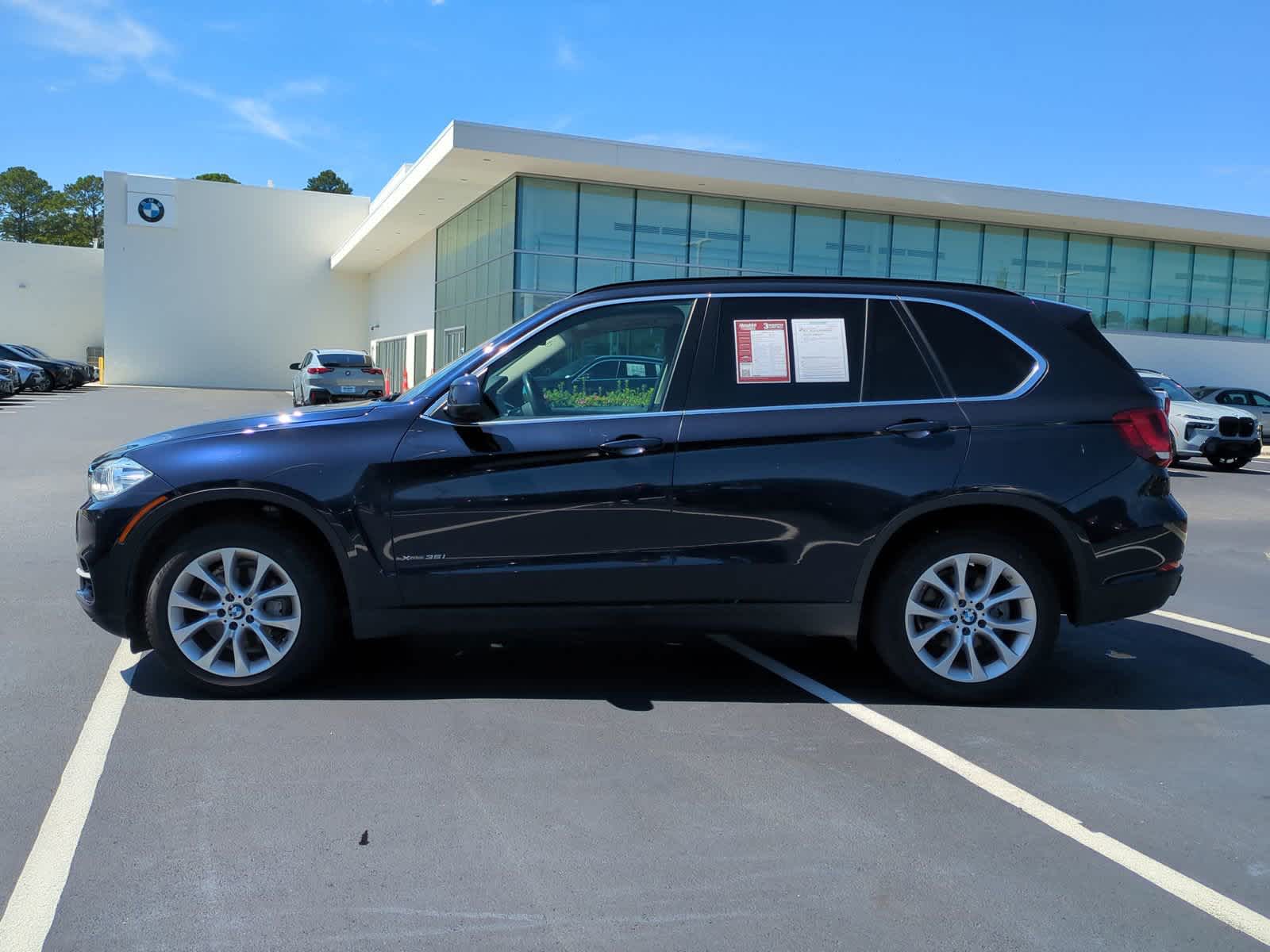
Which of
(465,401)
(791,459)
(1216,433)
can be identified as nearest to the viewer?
(465,401)

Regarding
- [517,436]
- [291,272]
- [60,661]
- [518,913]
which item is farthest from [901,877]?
[291,272]

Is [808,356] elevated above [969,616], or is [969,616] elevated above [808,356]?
[808,356]

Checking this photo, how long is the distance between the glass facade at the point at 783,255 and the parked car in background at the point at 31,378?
521 inches

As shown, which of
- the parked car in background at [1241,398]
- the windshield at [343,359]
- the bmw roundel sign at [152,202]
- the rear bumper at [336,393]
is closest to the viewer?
the parked car in background at [1241,398]

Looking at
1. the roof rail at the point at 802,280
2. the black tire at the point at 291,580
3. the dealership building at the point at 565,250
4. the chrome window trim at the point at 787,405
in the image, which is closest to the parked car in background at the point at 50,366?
the dealership building at the point at 565,250

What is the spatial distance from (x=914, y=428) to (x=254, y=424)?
295 cm

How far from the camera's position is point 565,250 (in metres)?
25.7

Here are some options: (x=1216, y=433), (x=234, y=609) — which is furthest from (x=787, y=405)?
(x=1216, y=433)

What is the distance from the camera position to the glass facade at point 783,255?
83.9ft

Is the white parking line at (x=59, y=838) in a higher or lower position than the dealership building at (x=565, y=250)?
lower

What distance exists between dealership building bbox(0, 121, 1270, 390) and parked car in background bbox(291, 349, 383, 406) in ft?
10.2

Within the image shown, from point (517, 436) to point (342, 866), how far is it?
6.60 feet

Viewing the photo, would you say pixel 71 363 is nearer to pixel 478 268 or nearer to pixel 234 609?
pixel 478 268

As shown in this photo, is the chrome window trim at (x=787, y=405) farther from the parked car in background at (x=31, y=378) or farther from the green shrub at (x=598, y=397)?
the parked car in background at (x=31, y=378)
